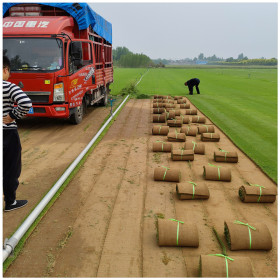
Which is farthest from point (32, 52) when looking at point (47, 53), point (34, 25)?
point (34, 25)

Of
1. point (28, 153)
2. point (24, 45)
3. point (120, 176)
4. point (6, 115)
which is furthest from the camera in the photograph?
point (24, 45)

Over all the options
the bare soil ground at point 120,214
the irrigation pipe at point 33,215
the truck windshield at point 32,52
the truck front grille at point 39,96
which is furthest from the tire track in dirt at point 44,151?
the truck windshield at point 32,52

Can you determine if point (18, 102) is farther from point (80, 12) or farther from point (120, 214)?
point (80, 12)

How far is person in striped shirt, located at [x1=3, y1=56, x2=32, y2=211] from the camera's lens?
3801 mm

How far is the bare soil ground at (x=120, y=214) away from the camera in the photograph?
337cm

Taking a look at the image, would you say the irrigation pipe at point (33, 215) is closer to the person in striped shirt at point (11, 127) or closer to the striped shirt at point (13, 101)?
the person in striped shirt at point (11, 127)

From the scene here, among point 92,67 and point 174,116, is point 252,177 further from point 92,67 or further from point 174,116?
point 92,67

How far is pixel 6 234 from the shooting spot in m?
3.90

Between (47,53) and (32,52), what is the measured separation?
49cm

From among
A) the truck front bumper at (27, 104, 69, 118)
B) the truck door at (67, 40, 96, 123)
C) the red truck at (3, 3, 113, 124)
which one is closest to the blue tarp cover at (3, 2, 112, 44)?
the red truck at (3, 3, 113, 124)

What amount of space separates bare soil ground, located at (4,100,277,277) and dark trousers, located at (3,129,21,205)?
54cm

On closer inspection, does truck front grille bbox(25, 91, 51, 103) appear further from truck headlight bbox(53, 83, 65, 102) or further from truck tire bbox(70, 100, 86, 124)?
truck tire bbox(70, 100, 86, 124)

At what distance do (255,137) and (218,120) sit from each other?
2.84 meters

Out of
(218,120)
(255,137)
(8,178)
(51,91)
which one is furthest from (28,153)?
(218,120)
